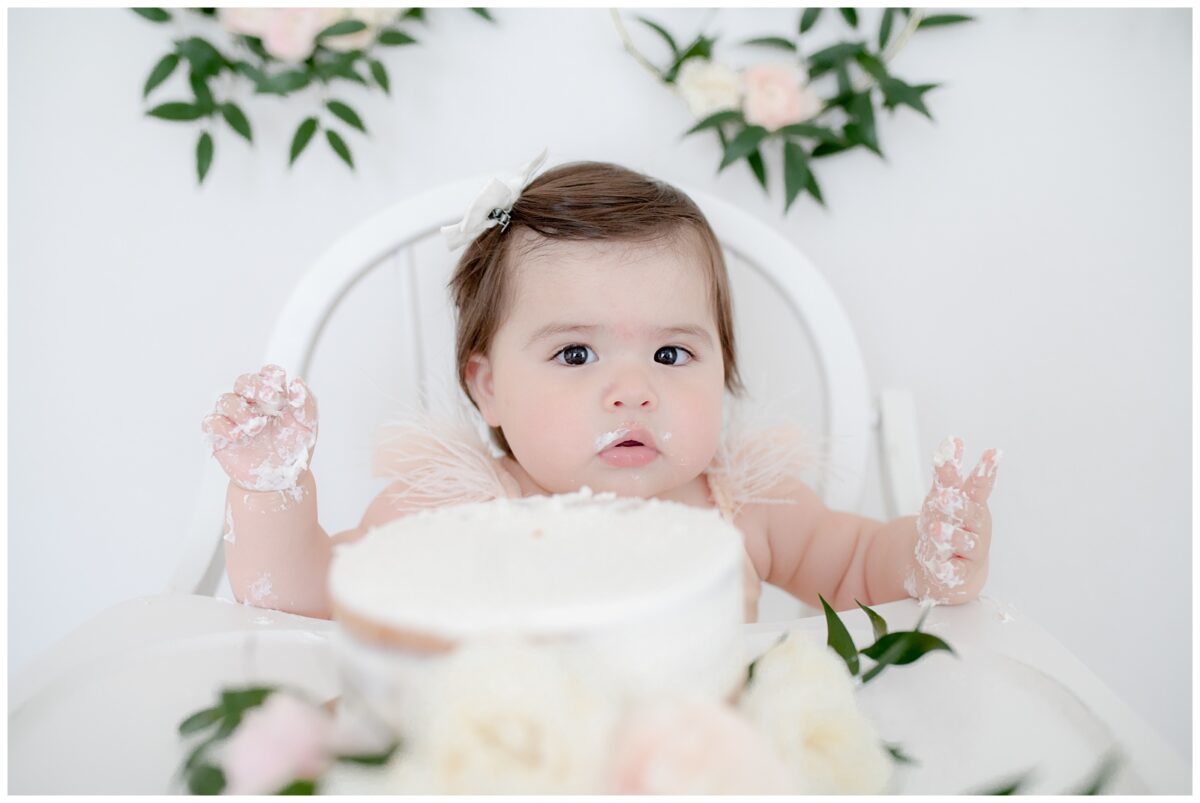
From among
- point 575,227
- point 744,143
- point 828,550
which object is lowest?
point 828,550

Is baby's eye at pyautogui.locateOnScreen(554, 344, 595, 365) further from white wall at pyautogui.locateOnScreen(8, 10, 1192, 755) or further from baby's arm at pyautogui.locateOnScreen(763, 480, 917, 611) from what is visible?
white wall at pyautogui.locateOnScreen(8, 10, 1192, 755)

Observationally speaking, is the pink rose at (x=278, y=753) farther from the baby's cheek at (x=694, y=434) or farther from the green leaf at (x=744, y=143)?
the green leaf at (x=744, y=143)

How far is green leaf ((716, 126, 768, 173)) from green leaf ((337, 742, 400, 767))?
0.91 metres

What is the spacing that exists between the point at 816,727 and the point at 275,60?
1.07 metres

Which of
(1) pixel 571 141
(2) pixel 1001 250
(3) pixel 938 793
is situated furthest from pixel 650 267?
(2) pixel 1001 250

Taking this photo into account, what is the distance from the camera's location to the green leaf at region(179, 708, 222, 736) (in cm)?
48

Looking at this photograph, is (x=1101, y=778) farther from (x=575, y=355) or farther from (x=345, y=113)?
(x=345, y=113)

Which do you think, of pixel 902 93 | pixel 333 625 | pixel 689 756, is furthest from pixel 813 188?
pixel 689 756

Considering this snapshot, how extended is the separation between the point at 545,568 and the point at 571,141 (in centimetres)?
91

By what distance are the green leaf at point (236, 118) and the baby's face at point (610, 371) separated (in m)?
0.51

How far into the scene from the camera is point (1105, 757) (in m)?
0.51

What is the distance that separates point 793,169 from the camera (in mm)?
1179

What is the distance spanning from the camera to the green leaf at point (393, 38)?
3.72 ft

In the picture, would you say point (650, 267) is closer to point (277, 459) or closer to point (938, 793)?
point (277, 459)
